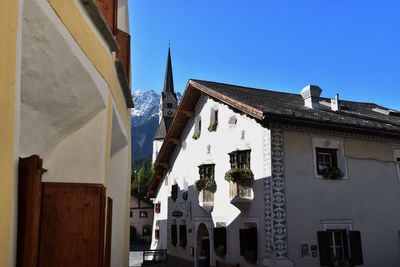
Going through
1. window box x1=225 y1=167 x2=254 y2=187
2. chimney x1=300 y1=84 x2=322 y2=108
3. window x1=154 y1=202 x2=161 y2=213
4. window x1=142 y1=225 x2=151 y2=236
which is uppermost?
chimney x1=300 y1=84 x2=322 y2=108

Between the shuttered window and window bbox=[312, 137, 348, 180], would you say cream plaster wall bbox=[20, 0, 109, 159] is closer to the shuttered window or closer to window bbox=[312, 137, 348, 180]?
the shuttered window

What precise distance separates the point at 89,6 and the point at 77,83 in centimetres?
91

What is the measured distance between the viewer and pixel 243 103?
13883mm

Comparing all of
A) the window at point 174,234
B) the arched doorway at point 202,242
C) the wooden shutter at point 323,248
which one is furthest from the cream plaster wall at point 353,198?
the window at point 174,234

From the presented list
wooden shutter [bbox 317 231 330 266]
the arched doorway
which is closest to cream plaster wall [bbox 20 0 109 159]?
wooden shutter [bbox 317 231 330 266]

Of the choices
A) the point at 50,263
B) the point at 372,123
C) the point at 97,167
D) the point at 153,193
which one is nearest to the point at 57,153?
the point at 97,167

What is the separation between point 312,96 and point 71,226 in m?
13.7

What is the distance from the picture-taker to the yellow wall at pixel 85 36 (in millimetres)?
3879

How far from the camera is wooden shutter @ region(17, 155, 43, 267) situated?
3.26 m

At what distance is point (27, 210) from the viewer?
3320 millimetres

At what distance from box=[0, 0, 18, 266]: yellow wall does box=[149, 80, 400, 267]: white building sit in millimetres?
10260

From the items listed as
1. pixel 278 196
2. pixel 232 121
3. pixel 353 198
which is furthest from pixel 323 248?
pixel 232 121

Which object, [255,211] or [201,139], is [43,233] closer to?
[255,211]

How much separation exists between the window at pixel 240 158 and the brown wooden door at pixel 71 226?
10344 millimetres
